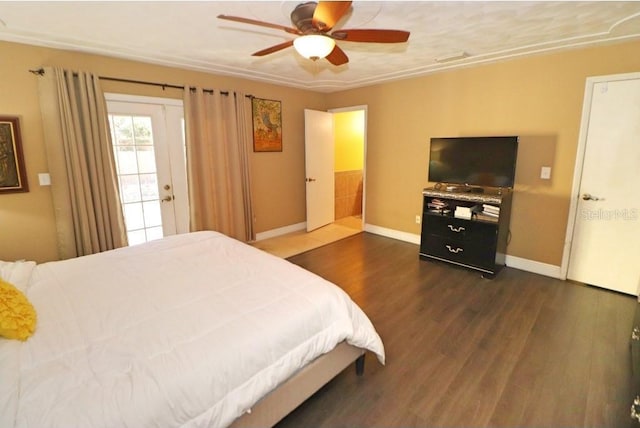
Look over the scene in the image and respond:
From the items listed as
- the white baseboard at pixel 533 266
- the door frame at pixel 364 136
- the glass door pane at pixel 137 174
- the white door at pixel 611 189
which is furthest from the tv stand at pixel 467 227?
the glass door pane at pixel 137 174

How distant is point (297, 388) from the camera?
160 cm

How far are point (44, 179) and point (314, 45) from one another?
2.95m

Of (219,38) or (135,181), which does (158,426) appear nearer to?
(219,38)

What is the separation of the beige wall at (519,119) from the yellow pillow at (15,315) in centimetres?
427

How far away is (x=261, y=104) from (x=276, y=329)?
12.6 ft

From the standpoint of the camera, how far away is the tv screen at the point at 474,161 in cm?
337

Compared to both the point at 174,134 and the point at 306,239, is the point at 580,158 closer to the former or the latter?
the point at 306,239

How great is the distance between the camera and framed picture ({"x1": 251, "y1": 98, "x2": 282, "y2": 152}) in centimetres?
457

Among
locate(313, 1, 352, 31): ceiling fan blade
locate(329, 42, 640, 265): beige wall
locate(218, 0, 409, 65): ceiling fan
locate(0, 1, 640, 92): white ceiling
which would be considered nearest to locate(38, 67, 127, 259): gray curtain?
locate(0, 1, 640, 92): white ceiling

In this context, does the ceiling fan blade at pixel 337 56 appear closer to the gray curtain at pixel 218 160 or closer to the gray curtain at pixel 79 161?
the gray curtain at pixel 218 160

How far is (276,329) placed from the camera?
1.48 metres

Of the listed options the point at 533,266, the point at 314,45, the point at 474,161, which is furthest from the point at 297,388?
the point at 533,266

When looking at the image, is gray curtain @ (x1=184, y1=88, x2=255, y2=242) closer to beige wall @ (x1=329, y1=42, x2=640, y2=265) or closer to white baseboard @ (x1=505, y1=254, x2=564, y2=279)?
beige wall @ (x1=329, y1=42, x2=640, y2=265)

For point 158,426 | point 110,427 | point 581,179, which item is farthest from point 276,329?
point 581,179
